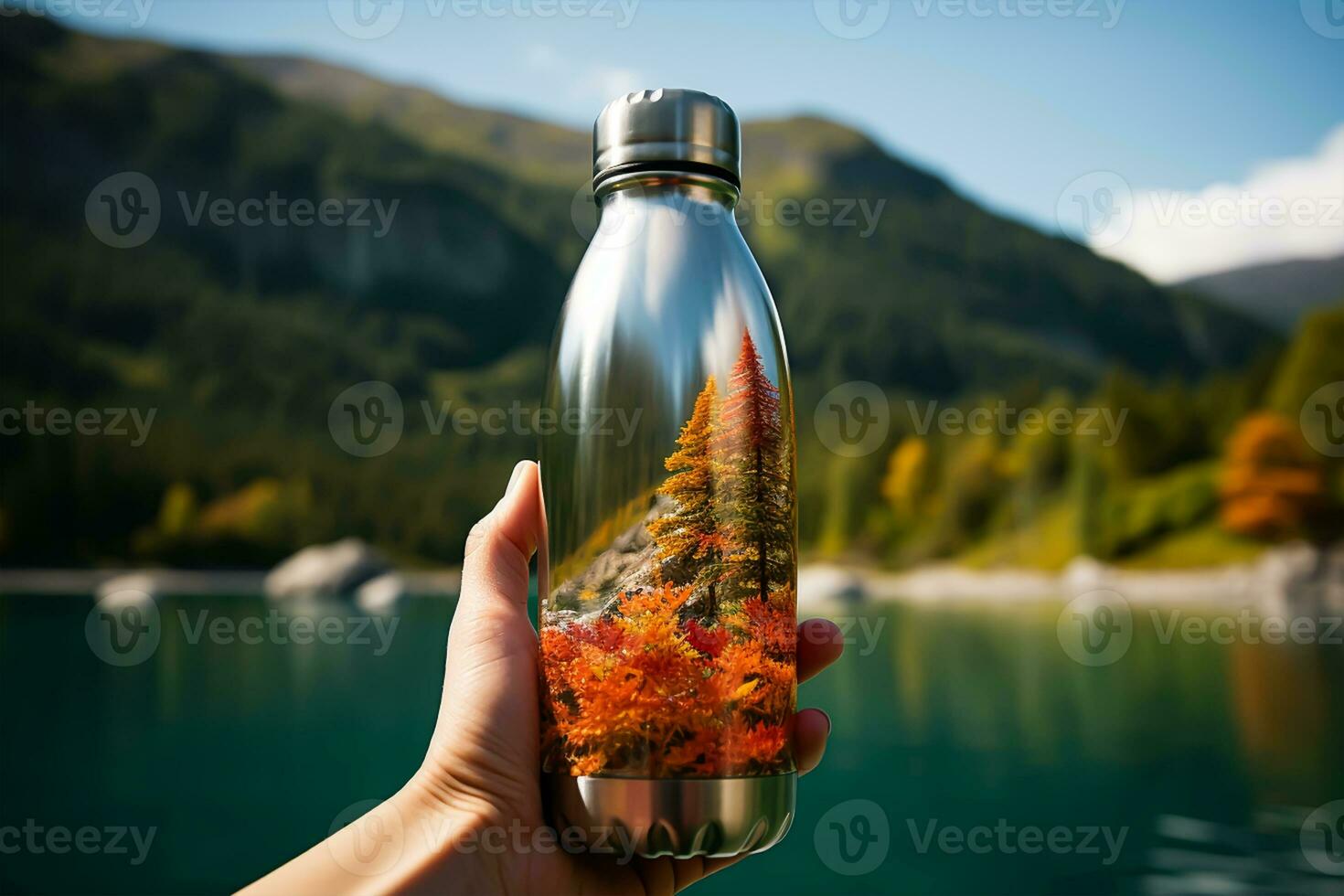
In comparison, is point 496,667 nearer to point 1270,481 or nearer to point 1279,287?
point 1270,481

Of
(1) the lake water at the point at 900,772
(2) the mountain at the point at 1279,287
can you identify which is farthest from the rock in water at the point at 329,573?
(2) the mountain at the point at 1279,287

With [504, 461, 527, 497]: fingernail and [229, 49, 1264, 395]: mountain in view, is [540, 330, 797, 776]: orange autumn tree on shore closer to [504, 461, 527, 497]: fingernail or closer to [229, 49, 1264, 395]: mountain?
[504, 461, 527, 497]: fingernail

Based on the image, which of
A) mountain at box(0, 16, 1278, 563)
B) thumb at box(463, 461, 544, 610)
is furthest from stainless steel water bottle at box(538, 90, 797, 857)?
mountain at box(0, 16, 1278, 563)

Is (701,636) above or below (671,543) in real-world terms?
below

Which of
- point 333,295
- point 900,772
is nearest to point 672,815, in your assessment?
point 900,772

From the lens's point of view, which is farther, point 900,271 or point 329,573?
point 900,271

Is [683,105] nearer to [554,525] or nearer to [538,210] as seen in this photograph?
[554,525]

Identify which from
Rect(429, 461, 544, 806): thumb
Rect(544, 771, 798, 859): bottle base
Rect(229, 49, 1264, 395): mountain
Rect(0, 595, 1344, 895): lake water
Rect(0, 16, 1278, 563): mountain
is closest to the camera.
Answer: Rect(544, 771, 798, 859): bottle base
